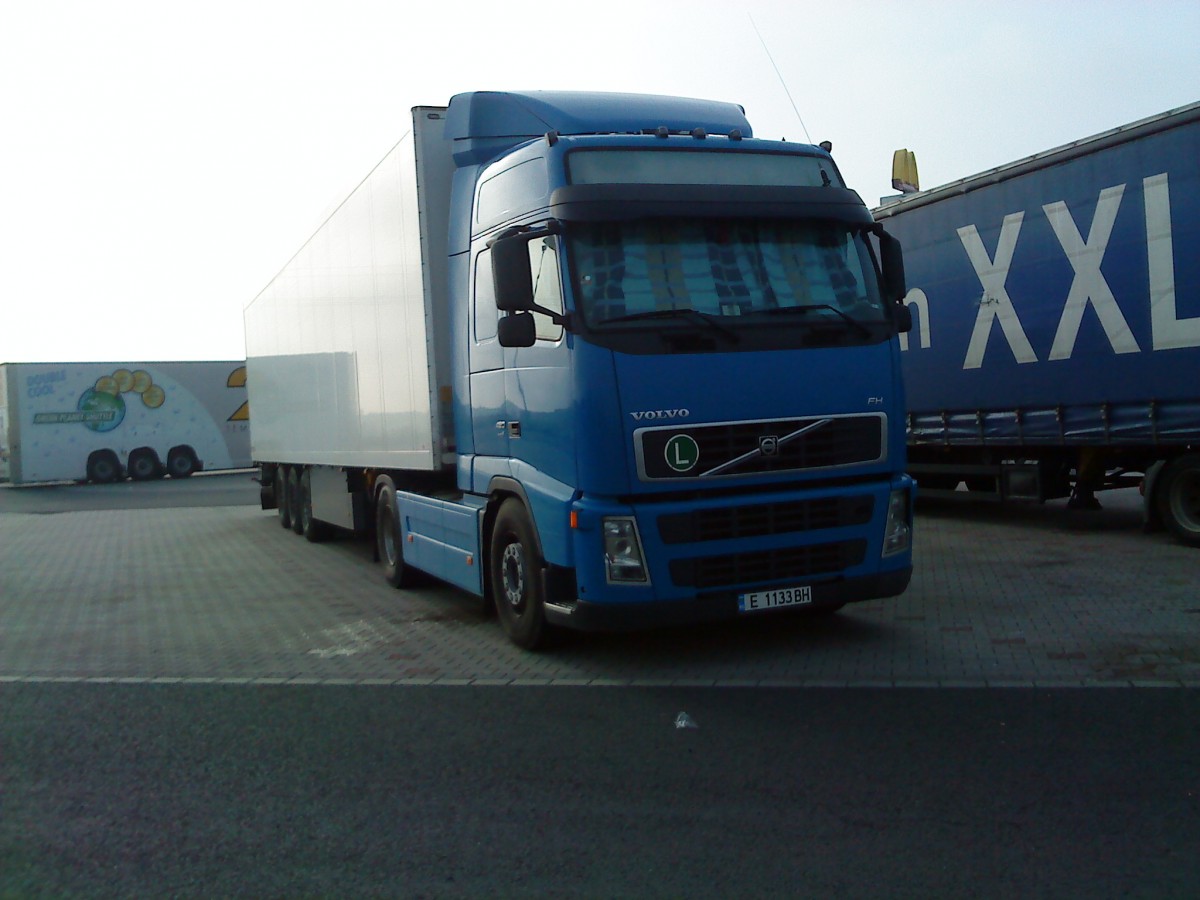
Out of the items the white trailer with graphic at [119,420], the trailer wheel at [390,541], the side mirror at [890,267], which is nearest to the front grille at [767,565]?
the side mirror at [890,267]

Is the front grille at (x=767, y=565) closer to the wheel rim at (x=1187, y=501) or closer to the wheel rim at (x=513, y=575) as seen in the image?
the wheel rim at (x=513, y=575)

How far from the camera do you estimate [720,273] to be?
748cm

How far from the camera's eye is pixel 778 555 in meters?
7.53

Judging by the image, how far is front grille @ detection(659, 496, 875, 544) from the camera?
7254 mm

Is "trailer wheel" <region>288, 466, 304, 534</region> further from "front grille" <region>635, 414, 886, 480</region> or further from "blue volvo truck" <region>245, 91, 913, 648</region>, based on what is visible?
"front grille" <region>635, 414, 886, 480</region>

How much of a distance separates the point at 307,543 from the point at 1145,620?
12.2m

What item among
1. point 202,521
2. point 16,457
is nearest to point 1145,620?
point 202,521

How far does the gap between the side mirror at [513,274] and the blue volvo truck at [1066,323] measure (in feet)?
22.9

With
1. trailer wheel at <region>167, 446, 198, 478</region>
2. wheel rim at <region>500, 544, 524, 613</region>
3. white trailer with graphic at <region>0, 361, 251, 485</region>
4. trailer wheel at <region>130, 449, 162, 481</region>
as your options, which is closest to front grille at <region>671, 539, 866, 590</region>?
wheel rim at <region>500, 544, 524, 613</region>

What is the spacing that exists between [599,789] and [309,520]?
13.1 metres

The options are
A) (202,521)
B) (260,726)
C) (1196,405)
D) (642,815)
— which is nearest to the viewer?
(642,815)

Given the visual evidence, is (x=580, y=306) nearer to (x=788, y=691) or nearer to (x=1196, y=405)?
(x=788, y=691)

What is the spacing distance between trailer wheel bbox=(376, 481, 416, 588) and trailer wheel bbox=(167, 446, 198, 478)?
31872 mm

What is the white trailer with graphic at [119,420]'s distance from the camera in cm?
3884
